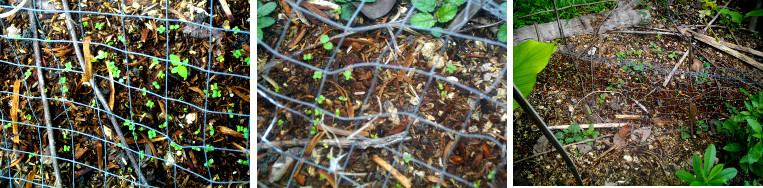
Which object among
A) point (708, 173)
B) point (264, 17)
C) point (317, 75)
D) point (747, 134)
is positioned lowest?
point (708, 173)

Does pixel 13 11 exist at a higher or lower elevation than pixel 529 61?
lower

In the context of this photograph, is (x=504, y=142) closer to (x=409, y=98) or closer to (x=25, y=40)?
(x=409, y=98)

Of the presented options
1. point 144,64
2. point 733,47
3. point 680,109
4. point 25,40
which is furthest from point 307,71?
point 733,47

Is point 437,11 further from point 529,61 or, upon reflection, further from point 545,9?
point 545,9

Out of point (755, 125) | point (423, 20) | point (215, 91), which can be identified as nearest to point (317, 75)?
point (423, 20)

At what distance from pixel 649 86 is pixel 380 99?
3.36 ft

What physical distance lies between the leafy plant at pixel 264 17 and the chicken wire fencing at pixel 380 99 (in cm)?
1

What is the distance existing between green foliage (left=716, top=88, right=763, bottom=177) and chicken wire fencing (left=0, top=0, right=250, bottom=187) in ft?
5.13

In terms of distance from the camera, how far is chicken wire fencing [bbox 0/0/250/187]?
1150mm

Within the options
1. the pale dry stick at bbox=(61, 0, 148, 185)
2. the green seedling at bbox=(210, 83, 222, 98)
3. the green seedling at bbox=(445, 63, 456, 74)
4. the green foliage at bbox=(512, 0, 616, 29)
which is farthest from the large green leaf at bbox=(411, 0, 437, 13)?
the pale dry stick at bbox=(61, 0, 148, 185)

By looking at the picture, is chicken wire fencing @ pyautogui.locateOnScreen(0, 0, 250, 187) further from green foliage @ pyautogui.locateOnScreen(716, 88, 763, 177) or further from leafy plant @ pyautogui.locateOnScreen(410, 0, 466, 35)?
green foliage @ pyautogui.locateOnScreen(716, 88, 763, 177)

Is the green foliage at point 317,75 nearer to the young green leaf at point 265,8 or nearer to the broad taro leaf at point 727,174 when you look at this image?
the young green leaf at point 265,8

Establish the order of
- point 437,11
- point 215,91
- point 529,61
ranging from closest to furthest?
1. point 437,11
2. point 529,61
3. point 215,91

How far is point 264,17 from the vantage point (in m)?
0.83
